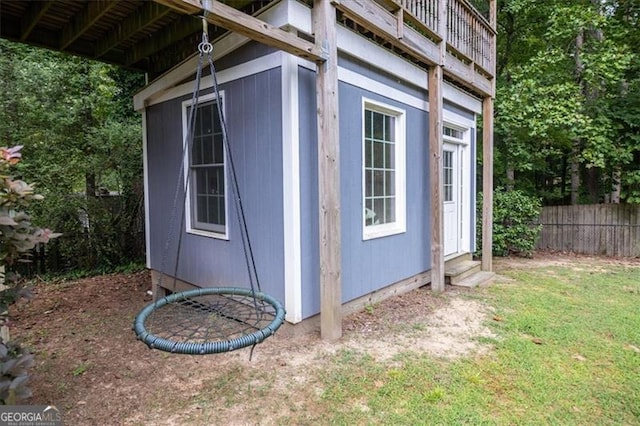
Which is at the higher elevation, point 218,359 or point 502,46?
point 502,46

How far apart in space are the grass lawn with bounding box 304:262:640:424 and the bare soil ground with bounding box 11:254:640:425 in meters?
0.20

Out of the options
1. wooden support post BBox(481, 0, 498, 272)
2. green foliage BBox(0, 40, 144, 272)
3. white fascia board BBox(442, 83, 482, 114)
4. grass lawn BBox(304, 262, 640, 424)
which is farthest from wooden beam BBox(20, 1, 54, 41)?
wooden support post BBox(481, 0, 498, 272)

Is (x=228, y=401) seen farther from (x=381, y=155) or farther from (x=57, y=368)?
(x=381, y=155)

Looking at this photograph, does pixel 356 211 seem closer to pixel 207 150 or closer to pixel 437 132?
pixel 437 132

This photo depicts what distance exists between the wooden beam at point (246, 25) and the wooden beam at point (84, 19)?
1.63 meters

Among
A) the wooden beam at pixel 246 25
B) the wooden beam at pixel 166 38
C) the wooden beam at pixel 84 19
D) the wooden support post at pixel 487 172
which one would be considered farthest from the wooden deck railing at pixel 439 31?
the wooden beam at pixel 84 19

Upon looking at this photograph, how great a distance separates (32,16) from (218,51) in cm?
183

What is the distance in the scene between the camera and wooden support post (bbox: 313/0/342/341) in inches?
130

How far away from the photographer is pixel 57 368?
319 centimetres

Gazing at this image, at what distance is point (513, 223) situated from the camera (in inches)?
326

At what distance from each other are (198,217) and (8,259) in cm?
272

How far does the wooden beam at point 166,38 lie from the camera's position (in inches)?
159

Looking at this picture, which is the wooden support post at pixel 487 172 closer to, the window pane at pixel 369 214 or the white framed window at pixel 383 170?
the white framed window at pixel 383 170

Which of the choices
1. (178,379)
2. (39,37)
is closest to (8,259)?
(178,379)
